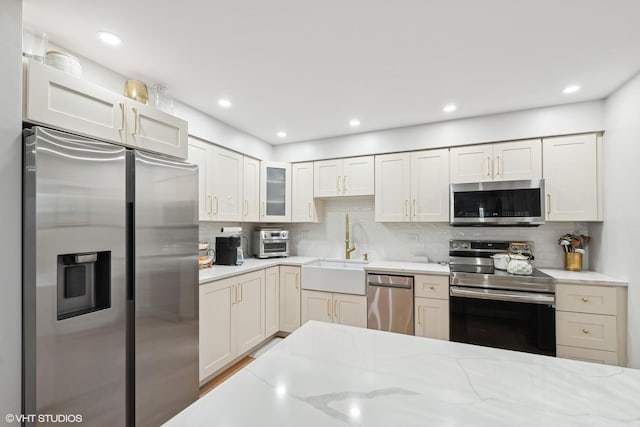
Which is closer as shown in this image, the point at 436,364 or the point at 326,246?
the point at 436,364

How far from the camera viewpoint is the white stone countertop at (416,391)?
625 mm

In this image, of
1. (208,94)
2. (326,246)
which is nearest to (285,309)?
(326,246)

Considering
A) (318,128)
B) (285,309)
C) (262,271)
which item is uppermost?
(318,128)

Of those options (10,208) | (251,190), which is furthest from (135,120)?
(251,190)

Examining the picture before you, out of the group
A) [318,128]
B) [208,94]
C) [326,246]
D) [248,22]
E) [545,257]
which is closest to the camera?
[248,22]

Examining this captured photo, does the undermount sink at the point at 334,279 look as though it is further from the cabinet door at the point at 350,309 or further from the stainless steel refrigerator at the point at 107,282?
the stainless steel refrigerator at the point at 107,282

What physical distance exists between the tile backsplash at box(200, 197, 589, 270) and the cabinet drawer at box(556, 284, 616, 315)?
59 cm

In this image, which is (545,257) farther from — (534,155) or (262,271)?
(262,271)

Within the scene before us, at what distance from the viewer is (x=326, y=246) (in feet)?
12.8

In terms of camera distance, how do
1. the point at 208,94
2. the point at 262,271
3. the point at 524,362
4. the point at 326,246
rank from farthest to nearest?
the point at 326,246 → the point at 262,271 → the point at 208,94 → the point at 524,362

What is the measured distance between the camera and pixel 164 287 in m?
1.79

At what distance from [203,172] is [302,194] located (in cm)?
A: 136

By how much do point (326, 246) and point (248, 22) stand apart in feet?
9.30

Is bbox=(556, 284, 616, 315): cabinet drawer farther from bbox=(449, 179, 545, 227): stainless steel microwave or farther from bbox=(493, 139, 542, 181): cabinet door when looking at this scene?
bbox=(493, 139, 542, 181): cabinet door
